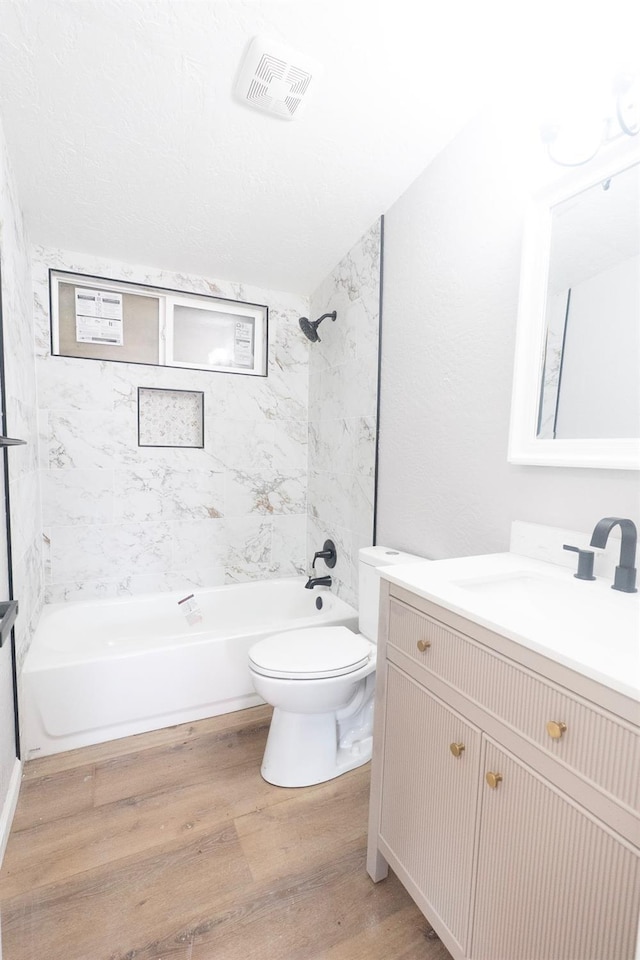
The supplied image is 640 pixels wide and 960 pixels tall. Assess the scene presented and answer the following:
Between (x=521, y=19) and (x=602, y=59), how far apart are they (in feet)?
1.02

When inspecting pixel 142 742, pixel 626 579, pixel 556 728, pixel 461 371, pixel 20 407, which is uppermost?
pixel 461 371

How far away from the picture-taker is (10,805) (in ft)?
4.64

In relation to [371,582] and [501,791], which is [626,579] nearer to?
[501,791]

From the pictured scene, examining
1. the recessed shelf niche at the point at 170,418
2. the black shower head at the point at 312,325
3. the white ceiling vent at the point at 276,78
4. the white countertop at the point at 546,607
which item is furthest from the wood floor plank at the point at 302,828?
the white ceiling vent at the point at 276,78

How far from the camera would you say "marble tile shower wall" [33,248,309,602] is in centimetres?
226

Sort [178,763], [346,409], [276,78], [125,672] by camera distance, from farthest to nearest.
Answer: [346,409] → [125,672] → [178,763] → [276,78]

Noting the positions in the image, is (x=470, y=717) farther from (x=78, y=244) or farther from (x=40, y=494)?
(x=78, y=244)

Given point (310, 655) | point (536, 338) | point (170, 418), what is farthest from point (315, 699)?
point (170, 418)

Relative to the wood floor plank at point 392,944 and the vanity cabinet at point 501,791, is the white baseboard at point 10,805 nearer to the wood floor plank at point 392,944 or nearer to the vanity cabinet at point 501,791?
the wood floor plank at point 392,944

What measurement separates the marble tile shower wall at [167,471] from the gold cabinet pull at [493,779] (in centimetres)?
209

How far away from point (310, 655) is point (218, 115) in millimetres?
1964

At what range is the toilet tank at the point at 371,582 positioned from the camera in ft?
5.86

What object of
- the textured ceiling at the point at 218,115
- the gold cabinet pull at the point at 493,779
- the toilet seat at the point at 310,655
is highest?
the textured ceiling at the point at 218,115

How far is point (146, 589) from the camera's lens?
251cm
